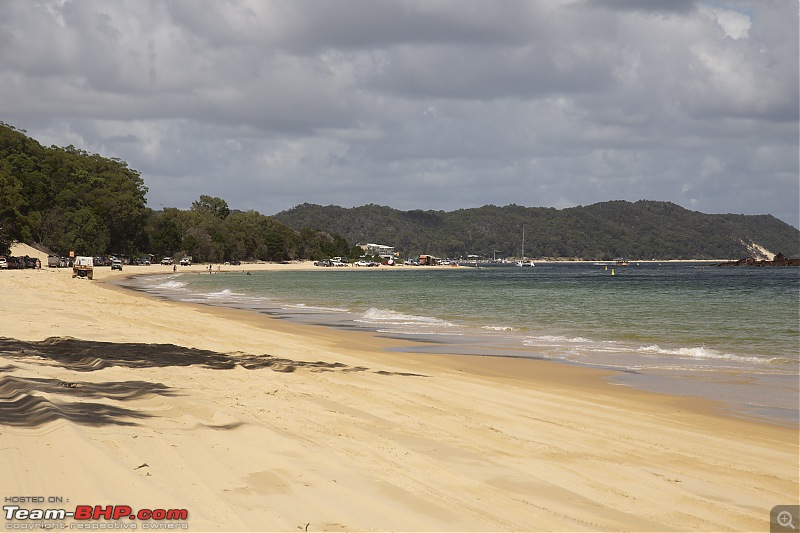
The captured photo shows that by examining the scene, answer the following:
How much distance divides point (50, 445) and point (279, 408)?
3427 millimetres

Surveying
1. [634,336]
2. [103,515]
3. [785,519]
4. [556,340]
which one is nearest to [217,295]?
[556,340]

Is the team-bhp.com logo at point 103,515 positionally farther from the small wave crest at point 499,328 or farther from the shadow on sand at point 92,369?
the small wave crest at point 499,328

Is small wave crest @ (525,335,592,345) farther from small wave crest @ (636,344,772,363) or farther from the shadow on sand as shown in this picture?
the shadow on sand

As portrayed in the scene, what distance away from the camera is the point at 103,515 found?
5.30 metres

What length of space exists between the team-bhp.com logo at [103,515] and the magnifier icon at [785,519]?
493 cm

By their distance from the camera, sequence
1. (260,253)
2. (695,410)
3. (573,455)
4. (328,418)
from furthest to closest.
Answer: (260,253), (695,410), (328,418), (573,455)

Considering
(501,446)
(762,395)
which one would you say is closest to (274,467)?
(501,446)

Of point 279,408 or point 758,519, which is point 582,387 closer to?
point 279,408

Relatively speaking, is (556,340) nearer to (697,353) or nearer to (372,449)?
(697,353)

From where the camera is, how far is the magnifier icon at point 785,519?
6.23m

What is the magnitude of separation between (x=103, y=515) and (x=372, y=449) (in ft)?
10.0

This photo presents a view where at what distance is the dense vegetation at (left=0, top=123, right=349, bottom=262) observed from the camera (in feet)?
334

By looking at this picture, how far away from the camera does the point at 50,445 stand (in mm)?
6691

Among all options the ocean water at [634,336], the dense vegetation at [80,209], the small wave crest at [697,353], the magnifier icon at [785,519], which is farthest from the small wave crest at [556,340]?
the dense vegetation at [80,209]
